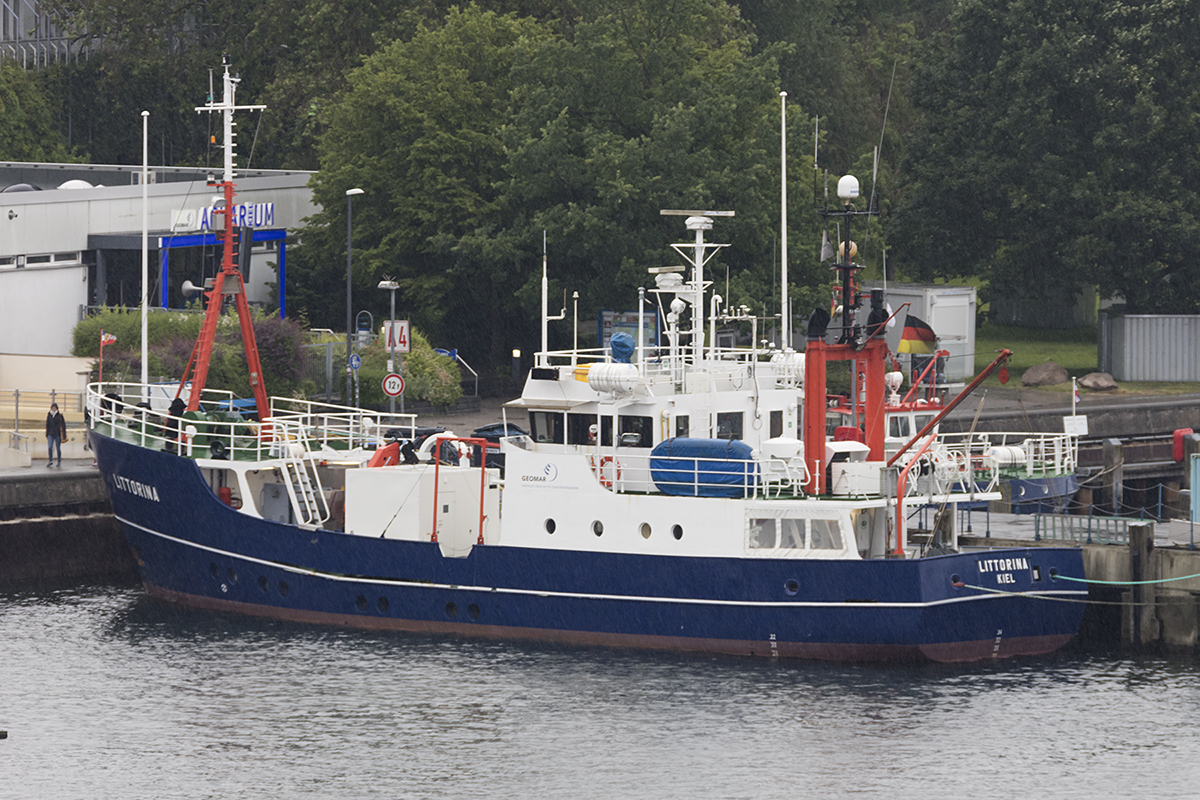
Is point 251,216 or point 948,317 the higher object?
point 251,216

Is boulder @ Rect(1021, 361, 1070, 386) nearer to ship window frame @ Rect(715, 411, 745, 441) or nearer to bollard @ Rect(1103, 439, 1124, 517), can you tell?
bollard @ Rect(1103, 439, 1124, 517)

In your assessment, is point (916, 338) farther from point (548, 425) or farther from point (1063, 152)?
point (548, 425)

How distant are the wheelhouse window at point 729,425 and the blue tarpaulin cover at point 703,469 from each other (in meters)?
2.36

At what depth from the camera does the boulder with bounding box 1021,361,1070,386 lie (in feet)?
200

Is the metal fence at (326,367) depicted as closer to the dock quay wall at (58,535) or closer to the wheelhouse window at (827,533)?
the dock quay wall at (58,535)

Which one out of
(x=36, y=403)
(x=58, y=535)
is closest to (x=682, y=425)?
(x=58, y=535)

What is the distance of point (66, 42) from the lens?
91188 millimetres

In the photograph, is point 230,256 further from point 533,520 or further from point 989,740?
point 989,740

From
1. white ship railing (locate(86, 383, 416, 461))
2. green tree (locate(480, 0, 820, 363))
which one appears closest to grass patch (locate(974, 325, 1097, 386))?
green tree (locate(480, 0, 820, 363))

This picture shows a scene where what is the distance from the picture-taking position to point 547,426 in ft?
117

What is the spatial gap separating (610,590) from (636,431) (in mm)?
3236

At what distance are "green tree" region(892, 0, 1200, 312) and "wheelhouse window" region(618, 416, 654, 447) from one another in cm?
2997

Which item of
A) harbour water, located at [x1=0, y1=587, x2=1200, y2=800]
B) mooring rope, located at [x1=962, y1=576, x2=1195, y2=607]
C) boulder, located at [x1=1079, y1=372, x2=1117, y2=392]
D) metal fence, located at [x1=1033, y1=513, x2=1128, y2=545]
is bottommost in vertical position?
harbour water, located at [x1=0, y1=587, x2=1200, y2=800]

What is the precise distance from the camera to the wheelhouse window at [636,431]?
35125 millimetres
